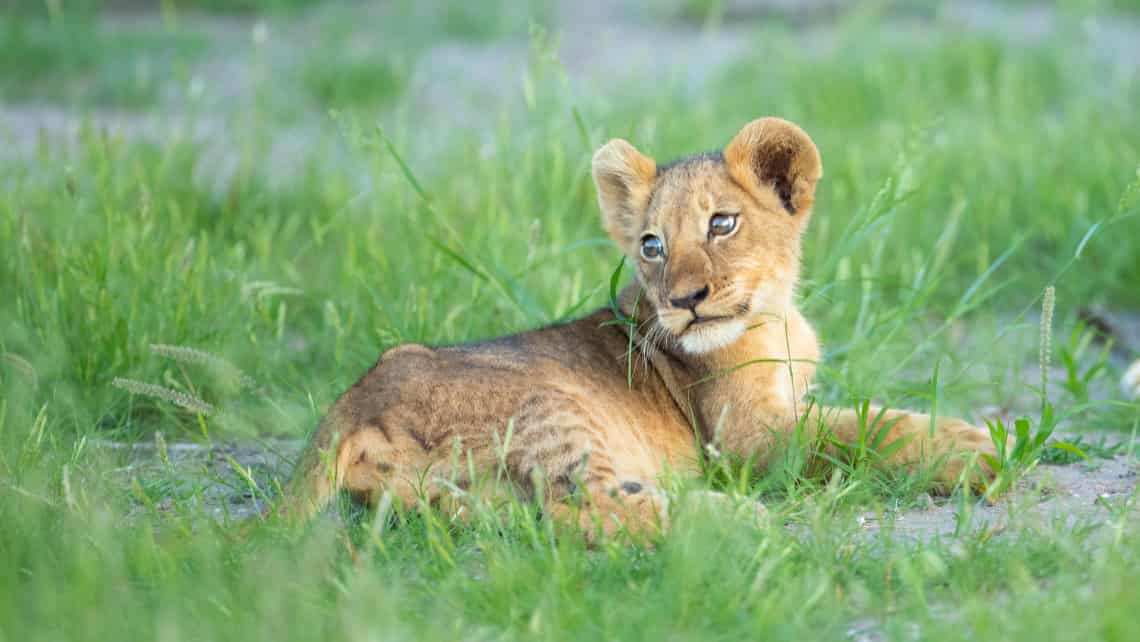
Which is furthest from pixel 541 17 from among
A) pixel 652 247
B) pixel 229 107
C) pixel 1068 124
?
pixel 652 247

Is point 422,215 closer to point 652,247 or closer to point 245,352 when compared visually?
point 245,352

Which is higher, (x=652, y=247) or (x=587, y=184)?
(x=652, y=247)

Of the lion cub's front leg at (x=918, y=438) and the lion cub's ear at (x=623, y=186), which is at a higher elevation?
the lion cub's ear at (x=623, y=186)

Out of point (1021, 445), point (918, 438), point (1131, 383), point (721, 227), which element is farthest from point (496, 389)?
point (1131, 383)

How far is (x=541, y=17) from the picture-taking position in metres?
11.7

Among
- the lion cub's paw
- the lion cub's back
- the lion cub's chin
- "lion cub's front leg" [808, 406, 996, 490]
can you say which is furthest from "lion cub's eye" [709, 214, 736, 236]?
the lion cub's paw

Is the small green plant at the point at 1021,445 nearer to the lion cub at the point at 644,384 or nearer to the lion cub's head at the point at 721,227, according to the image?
the lion cub at the point at 644,384

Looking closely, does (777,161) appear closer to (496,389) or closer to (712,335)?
(712,335)

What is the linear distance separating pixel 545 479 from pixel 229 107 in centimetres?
579

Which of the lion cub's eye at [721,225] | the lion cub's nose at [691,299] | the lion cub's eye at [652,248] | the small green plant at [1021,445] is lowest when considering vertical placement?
the small green plant at [1021,445]

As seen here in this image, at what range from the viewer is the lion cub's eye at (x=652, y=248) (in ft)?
13.8

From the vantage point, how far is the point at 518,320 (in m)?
5.35

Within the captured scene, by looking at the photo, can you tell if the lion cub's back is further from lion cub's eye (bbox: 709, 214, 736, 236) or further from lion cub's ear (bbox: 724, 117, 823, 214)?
lion cub's ear (bbox: 724, 117, 823, 214)

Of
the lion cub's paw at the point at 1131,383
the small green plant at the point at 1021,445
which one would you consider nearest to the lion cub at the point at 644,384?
the small green plant at the point at 1021,445
